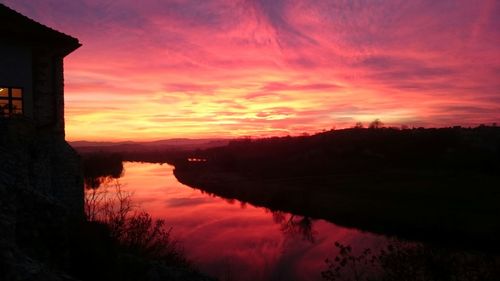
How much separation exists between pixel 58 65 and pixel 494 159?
6965 centimetres

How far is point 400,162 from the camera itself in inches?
3081

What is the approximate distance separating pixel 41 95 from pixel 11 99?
137 cm

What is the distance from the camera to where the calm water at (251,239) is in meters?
26.9

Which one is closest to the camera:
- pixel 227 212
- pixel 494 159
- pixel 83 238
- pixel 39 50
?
pixel 83 238

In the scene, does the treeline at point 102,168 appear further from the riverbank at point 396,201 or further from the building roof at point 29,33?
the building roof at point 29,33

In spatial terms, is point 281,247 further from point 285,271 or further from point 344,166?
point 344,166

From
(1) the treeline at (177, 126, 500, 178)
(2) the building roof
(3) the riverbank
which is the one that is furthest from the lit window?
(1) the treeline at (177, 126, 500, 178)

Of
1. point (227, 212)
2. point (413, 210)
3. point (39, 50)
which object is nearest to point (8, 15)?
point (39, 50)

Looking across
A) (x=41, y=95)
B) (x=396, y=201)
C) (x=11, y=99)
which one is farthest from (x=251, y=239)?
(x=11, y=99)

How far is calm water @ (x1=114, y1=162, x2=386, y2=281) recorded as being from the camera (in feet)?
88.3

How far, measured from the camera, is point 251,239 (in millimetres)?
35062

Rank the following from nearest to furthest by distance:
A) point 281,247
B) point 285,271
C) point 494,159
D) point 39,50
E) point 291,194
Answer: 1. point 39,50
2. point 285,271
3. point 281,247
4. point 291,194
5. point 494,159

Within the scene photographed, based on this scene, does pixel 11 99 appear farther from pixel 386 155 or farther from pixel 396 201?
pixel 386 155

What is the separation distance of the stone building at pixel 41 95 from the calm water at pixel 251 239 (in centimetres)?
1045
